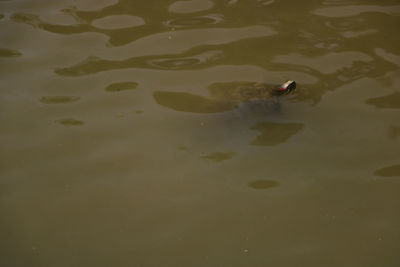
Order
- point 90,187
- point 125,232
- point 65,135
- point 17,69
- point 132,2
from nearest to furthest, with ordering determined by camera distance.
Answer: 1. point 125,232
2. point 90,187
3. point 65,135
4. point 17,69
5. point 132,2

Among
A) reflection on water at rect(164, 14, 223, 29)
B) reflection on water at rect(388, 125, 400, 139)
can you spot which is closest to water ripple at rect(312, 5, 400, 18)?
reflection on water at rect(164, 14, 223, 29)

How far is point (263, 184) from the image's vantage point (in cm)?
210

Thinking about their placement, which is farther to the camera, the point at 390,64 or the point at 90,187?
the point at 390,64

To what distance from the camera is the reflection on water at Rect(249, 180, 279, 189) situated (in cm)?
209

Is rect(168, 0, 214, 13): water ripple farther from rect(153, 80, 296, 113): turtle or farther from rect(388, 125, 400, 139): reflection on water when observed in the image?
rect(388, 125, 400, 139): reflection on water

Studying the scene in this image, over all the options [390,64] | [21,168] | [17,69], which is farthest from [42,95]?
[390,64]

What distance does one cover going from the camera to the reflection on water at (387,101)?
247 cm

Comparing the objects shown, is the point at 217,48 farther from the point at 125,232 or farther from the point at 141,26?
the point at 125,232

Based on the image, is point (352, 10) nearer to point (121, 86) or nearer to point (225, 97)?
point (225, 97)

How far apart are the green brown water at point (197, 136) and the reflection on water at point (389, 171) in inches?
0.4

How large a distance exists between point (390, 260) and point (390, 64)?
154cm

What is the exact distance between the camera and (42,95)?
2588mm

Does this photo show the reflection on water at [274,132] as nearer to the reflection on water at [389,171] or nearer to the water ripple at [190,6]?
the reflection on water at [389,171]

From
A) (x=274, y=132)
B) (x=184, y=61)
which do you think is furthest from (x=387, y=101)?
(x=184, y=61)
